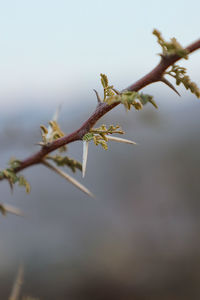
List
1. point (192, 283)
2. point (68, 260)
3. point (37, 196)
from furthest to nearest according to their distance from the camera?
1. point (37, 196)
2. point (68, 260)
3. point (192, 283)

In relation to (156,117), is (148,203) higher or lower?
lower

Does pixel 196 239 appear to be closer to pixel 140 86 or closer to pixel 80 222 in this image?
pixel 80 222

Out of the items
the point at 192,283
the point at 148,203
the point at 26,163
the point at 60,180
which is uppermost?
the point at 60,180

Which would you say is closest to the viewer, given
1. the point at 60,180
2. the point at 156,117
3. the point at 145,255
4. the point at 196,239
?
the point at 145,255

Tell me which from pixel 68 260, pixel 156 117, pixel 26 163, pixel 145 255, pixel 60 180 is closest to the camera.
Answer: pixel 26 163

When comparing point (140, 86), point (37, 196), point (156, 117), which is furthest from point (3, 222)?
point (140, 86)

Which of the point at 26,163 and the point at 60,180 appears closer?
the point at 26,163

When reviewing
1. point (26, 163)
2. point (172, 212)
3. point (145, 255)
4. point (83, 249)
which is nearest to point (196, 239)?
point (172, 212)

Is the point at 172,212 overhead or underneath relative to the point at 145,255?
overhead

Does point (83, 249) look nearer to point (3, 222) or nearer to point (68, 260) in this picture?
point (68, 260)
